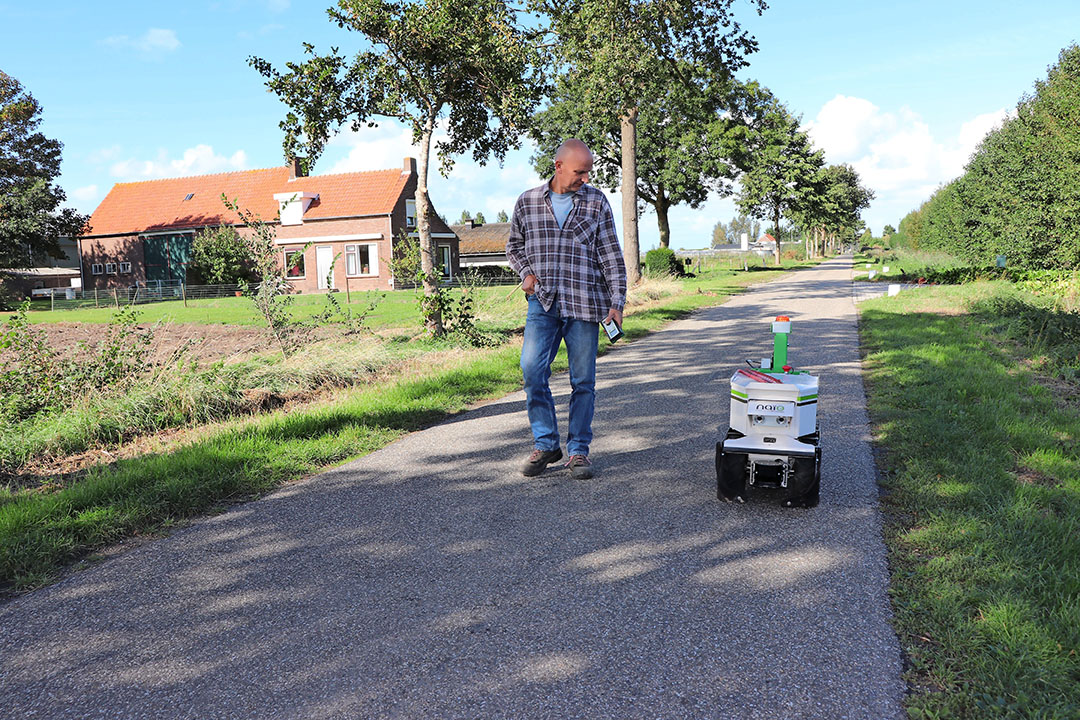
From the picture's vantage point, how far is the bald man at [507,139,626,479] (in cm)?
447

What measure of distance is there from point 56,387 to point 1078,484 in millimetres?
8531

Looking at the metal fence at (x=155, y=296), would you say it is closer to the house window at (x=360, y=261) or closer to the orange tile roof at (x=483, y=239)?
the house window at (x=360, y=261)

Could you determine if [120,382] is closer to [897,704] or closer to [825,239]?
[897,704]

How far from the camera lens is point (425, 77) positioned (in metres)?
11.4

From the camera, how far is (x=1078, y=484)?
3.98 meters

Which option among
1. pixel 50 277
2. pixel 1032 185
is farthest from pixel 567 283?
pixel 50 277

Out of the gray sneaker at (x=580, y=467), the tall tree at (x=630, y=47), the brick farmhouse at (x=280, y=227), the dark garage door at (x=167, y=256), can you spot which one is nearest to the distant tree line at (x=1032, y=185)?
the tall tree at (x=630, y=47)

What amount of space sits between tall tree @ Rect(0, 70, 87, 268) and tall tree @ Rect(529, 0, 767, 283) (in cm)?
3221

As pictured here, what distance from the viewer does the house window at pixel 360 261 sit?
1626 inches

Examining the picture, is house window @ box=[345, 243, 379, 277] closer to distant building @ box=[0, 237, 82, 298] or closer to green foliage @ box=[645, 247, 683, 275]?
green foliage @ box=[645, 247, 683, 275]

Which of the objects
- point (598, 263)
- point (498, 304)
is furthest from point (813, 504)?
point (498, 304)

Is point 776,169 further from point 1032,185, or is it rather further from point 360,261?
point 360,261

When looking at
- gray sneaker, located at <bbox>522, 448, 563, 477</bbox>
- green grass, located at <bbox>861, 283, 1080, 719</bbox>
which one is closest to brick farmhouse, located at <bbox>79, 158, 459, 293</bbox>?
green grass, located at <bbox>861, 283, 1080, 719</bbox>

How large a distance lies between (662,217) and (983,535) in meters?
39.5
